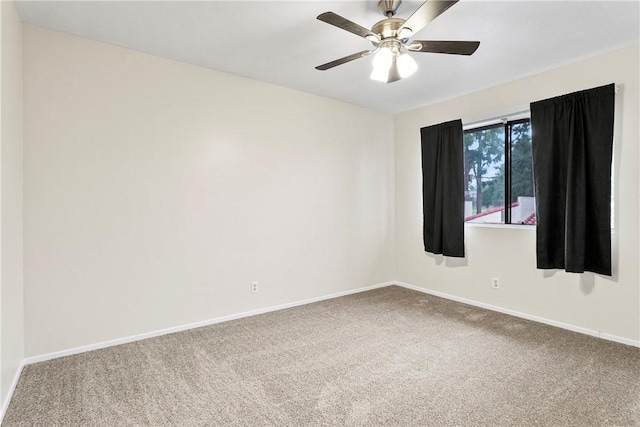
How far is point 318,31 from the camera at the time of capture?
104 inches

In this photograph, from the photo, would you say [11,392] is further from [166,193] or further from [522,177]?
[522,177]

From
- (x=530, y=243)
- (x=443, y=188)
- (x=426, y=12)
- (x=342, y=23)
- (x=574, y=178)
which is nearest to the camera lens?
(x=426, y=12)

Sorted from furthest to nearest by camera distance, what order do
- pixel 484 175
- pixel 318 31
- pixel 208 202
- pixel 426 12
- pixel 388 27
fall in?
pixel 484 175
pixel 208 202
pixel 318 31
pixel 388 27
pixel 426 12

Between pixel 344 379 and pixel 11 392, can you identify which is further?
pixel 344 379

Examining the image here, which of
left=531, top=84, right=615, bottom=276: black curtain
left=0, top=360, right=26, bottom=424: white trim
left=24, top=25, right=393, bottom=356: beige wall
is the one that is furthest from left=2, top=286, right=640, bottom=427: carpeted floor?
left=531, top=84, right=615, bottom=276: black curtain

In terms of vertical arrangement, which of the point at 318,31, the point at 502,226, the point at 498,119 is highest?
the point at 318,31

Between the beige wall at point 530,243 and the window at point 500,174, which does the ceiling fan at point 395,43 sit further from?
the window at point 500,174

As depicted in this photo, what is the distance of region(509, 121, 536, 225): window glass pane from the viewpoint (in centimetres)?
368

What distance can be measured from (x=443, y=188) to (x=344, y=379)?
2.71 meters

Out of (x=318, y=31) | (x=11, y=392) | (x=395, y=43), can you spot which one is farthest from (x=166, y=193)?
(x=395, y=43)

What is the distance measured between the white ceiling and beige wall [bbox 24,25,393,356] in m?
0.30

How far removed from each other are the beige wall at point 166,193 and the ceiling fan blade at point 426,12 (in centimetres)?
205

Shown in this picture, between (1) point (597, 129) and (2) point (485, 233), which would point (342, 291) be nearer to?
(2) point (485, 233)

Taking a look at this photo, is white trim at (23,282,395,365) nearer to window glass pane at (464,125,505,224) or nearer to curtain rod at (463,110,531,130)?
window glass pane at (464,125,505,224)
